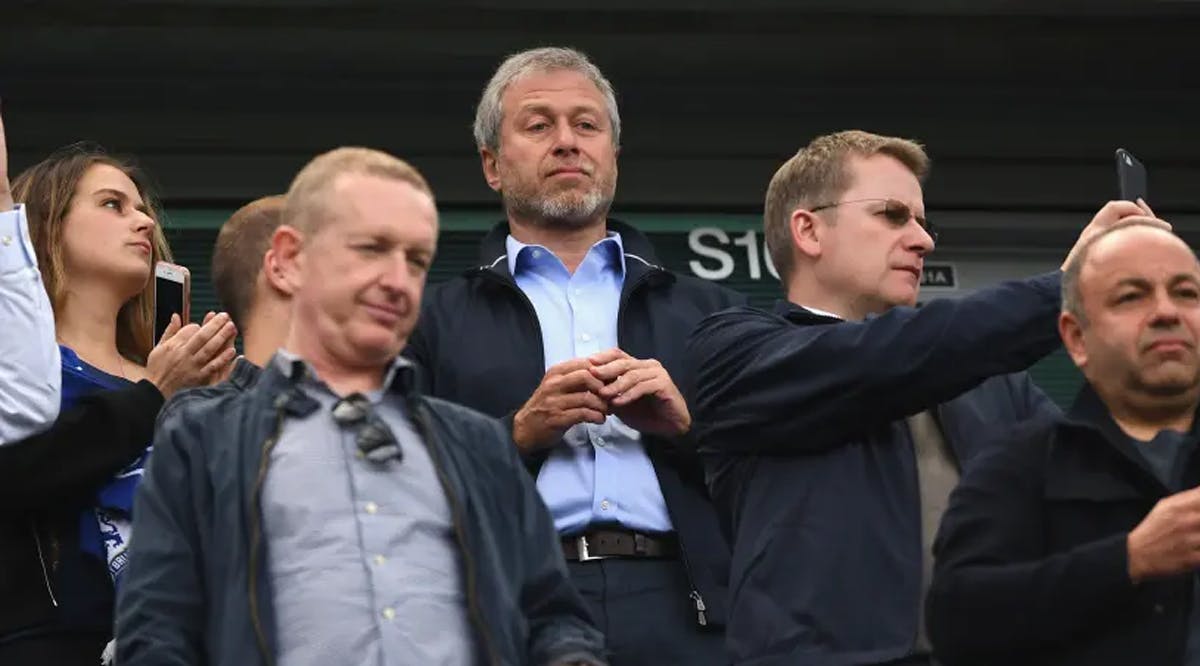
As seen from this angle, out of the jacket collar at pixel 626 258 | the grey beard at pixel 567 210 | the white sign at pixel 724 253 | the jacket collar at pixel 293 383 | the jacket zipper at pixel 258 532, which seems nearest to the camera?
the jacket zipper at pixel 258 532

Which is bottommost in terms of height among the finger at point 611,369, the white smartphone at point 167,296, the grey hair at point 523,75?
the finger at point 611,369

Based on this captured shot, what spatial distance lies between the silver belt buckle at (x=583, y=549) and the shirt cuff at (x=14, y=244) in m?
1.16

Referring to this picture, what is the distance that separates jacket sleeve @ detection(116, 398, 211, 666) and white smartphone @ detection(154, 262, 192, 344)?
1365mm

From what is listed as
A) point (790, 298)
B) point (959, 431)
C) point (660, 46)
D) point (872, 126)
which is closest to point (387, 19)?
point (660, 46)

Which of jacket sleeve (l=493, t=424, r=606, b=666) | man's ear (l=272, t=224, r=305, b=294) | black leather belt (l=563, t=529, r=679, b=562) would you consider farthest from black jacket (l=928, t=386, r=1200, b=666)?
man's ear (l=272, t=224, r=305, b=294)

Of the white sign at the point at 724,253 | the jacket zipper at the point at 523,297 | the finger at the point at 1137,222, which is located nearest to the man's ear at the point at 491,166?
the jacket zipper at the point at 523,297

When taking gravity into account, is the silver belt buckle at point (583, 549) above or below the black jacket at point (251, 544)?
below

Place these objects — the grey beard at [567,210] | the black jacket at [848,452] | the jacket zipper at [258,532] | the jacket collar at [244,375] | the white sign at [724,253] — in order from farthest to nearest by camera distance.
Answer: the white sign at [724,253] < the grey beard at [567,210] < the black jacket at [848,452] < the jacket collar at [244,375] < the jacket zipper at [258,532]

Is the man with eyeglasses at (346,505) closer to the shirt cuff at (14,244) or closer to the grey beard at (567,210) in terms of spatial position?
→ the shirt cuff at (14,244)

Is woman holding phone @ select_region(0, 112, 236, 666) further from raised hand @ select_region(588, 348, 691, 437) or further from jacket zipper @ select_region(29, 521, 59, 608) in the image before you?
raised hand @ select_region(588, 348, 691, 437)

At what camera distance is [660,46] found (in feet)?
26.5

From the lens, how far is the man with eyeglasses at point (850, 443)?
435 cm

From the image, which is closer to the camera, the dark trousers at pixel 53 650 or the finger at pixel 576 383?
the dark trousers at pixel 53 650

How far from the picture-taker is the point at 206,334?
16.2ft
